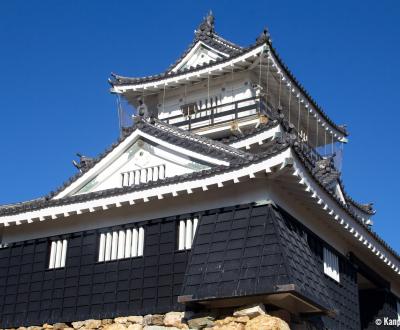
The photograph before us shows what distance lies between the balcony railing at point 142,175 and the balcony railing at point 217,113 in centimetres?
595

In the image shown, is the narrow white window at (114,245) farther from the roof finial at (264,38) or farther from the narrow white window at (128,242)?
the roof finial at (264,38)

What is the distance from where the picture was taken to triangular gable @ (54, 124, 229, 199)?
15477mm

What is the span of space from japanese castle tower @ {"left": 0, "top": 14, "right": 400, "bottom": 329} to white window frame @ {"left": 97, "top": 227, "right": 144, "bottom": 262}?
0.09 ft

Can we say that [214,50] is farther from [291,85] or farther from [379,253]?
[379,253]

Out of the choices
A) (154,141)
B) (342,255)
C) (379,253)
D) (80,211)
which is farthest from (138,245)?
(379,253)

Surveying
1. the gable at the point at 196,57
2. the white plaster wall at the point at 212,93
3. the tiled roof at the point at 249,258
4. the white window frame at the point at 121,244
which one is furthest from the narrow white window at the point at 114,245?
the gable at the point at 196,57

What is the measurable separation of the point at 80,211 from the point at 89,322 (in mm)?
2627

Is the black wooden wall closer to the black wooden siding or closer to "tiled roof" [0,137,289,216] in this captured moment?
the black wooden siding

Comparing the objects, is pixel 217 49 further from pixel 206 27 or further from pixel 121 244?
pixel 121 244

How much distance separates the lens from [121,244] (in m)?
15.1

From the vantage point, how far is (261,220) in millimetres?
13250

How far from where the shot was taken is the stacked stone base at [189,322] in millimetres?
11984

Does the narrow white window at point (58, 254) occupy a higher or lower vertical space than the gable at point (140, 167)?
lower

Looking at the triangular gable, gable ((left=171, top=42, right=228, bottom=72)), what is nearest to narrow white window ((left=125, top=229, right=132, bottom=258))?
the triangular gable
